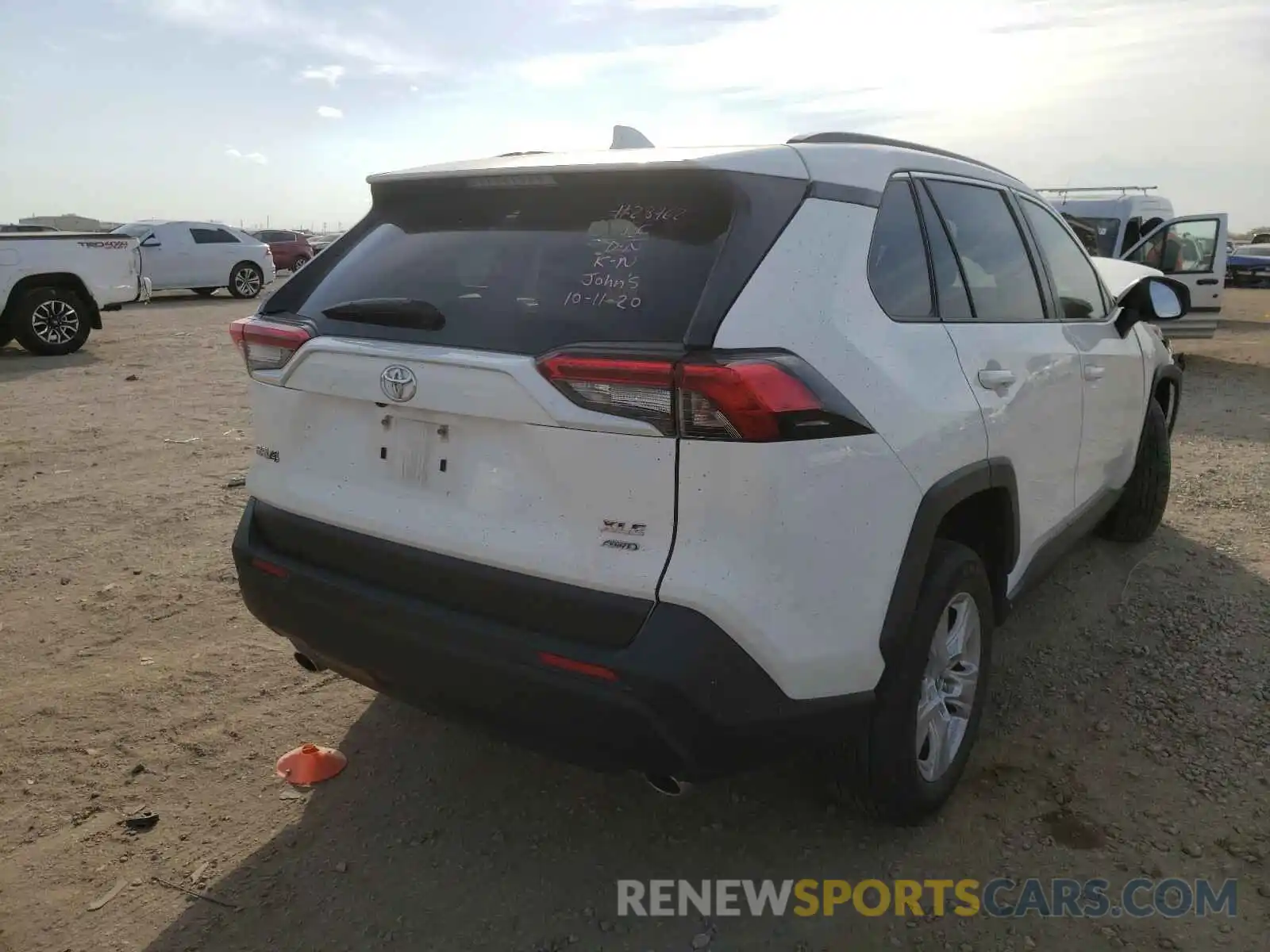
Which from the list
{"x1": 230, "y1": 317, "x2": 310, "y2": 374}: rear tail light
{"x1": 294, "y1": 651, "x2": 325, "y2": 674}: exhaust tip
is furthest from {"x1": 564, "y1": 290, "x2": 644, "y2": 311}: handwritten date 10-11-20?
{"x1": 294, "y1": 651, "x2": 325, "y2": 674}: exhaust tip

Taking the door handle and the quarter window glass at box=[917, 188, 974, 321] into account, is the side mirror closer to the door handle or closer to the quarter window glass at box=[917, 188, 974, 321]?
the door handle

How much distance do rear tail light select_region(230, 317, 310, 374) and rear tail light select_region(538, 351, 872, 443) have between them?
3.04ft

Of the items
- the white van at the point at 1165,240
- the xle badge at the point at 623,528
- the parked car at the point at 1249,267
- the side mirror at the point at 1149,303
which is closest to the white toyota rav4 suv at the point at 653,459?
the xle badge at the point at 623,528

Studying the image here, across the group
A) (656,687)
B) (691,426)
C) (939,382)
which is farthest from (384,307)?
(939,382)

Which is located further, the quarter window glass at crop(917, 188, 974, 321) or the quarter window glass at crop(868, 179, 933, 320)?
the quarter window glass at crop(917, 188, 974, 321)

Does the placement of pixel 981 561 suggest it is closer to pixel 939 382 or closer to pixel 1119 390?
pixel 939 382

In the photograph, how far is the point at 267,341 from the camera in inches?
107

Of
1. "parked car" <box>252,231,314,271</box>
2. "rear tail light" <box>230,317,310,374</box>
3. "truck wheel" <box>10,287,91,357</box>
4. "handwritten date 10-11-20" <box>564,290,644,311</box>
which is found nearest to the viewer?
"handwritten date 10-11-20" <box>564,290,644,311</box>

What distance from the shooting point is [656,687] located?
2.00m

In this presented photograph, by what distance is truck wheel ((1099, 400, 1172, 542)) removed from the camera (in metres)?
4.82

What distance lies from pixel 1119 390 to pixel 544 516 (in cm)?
308

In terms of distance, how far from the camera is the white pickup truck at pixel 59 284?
11719 mm

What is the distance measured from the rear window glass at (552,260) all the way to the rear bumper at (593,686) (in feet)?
2.02

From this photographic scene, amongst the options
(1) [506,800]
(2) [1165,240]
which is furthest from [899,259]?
(2) [1165,240]
